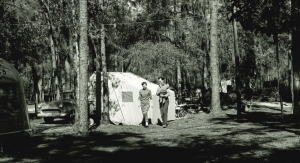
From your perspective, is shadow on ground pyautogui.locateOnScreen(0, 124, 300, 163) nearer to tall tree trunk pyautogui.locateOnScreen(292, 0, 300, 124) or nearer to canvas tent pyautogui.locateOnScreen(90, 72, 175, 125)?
tall tree trunk pyautogui.locateOnScreen(292, 0, 300, 124)

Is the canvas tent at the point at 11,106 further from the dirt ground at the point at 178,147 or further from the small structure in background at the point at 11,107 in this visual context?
the dirt ground at the point at 178,147

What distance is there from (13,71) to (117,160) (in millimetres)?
3696

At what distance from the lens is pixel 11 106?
855 centimetres

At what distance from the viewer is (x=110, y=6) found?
16.5m

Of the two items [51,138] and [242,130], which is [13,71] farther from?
[242,130]

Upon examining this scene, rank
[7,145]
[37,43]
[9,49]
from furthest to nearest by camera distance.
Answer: [37,43]
[9,49]
[7,145]

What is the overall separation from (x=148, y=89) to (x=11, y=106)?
5969 mm

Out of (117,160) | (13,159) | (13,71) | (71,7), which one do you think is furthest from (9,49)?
(117,160)

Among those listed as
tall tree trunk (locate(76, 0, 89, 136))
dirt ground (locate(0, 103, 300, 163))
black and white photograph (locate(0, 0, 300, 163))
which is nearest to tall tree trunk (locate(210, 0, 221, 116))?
black and white photograph (locate(0, 0, 300, 163))

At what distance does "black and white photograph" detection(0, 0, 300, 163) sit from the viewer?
8219 mm

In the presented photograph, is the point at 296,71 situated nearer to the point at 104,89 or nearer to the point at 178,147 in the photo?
the point at 178,147

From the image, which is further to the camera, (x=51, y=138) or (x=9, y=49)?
(x=9, y=49)

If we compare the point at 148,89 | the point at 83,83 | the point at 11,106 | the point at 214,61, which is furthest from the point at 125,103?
the point at 11,106

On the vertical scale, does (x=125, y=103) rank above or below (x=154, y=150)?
above
